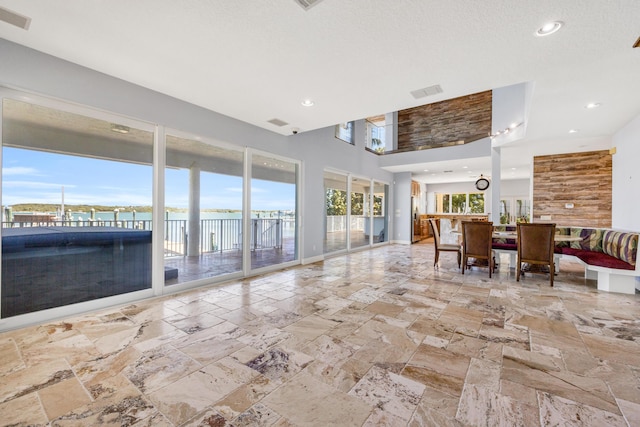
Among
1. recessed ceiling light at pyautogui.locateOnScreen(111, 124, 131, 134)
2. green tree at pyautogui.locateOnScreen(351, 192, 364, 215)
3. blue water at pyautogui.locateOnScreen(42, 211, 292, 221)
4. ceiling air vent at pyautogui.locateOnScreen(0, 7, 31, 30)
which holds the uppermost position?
ceiling air vent at pyautogui.locateOnScreen(0, 7, 31, 30)

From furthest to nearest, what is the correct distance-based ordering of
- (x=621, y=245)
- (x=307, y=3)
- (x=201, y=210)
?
(x=201, y=210), (x=621, y=245), (x=307, y=3)

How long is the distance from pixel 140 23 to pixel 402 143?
8.88m

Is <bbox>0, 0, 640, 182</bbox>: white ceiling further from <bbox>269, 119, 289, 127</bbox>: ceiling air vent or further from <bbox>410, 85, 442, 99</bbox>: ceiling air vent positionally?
<bbox>269, 119, 289, 127</bbox>: ceiling air vent

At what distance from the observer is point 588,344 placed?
2363mm

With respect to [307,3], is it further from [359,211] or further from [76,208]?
[359,211]

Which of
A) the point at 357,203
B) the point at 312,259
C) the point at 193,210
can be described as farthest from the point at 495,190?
the point at 193,210

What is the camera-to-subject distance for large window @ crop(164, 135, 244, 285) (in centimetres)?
380

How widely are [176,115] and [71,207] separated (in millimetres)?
1665

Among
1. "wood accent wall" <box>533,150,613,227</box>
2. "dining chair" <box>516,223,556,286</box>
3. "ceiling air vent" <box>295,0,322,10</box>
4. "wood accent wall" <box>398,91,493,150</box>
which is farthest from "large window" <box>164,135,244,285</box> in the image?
"wood accent wall" <box>533,150,613,227</box>

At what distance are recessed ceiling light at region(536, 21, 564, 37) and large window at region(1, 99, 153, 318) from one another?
4.21 metres

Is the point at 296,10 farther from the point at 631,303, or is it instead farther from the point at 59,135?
the point at 631,303

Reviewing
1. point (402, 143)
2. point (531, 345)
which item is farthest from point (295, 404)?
point (402, 143)

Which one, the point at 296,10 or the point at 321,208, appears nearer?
the point at 296,10

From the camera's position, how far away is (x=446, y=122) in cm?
917
